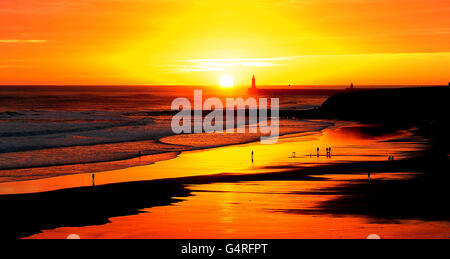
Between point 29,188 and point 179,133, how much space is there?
29921 mm

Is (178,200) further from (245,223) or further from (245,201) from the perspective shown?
(245,223)

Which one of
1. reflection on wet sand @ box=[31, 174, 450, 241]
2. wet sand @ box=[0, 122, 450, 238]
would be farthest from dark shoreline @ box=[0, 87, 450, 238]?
reflection on wet sand @ box=[31, 174, 450, 241]

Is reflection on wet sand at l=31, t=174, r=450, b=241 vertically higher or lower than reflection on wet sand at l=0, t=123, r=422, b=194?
lower

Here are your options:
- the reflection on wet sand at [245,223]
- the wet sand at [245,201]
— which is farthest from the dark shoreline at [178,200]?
the reflection on wet sand at [245,223]

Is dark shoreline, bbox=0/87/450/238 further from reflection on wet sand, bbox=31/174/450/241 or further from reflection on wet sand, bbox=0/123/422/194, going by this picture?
reflection on wet sand, bbox=0/123/422/194

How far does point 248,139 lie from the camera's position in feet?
148

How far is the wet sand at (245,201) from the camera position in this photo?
15172 millimetres

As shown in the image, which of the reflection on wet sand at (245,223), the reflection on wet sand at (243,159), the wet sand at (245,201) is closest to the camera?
the reflection on wet sand at (245,223)

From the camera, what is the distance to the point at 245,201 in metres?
19.2

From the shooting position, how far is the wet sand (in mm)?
15172

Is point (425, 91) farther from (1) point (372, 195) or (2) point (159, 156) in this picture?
(1) point (372, 195)

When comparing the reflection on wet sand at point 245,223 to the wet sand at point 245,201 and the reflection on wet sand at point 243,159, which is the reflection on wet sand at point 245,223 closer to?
the wet sand at point 245,201

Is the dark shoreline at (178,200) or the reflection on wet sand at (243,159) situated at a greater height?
the reflection on wet sand at (243,159)
